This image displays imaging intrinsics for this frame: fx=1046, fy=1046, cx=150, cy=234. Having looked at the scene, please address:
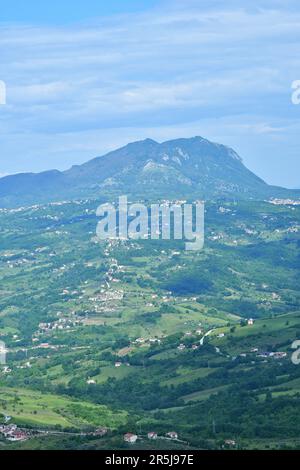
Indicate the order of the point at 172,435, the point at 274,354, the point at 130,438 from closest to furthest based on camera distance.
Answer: the point at 130,438
the point at 172,435
the point at 274,354

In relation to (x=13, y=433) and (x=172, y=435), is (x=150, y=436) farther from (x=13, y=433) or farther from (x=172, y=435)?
(x=13, y=433)

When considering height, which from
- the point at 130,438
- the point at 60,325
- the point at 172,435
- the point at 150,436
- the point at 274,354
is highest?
the point at 130,438

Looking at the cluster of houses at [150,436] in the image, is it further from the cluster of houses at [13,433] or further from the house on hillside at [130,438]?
the cluster of houses at [13,433]

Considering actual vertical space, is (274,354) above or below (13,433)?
below

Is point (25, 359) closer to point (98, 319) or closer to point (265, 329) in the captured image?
point (98, 319)

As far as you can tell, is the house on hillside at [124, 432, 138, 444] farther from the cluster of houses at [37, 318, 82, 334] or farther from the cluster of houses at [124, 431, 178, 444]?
the cluster of houses at [37, 318, 82, 334]

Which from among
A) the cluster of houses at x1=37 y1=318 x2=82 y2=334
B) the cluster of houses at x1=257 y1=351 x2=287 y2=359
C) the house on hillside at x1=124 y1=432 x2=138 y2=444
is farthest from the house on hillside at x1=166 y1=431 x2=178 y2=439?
the cluster of houses at x1=37 y1=318 x2=82 y2=334

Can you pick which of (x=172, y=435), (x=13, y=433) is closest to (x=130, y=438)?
(x=172, y=435)

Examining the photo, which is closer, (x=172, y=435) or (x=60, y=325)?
(x=172, y=435)
